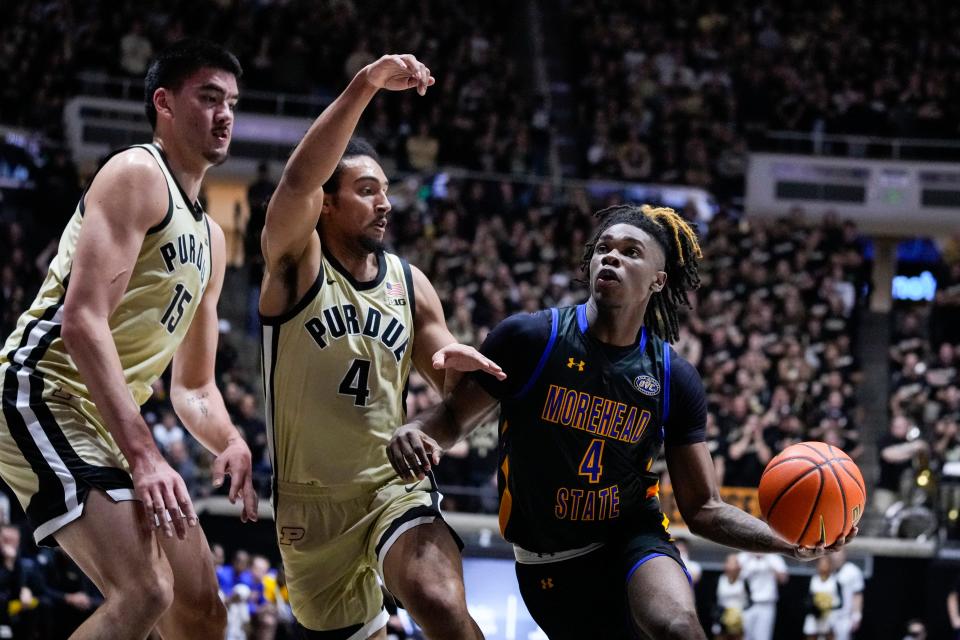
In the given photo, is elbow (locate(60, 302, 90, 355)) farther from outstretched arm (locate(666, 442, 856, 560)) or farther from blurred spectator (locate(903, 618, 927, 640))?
blurred spectator (locate(903, 618, 927, 640))

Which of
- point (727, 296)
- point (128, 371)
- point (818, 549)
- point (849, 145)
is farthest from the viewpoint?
point (849, 145)

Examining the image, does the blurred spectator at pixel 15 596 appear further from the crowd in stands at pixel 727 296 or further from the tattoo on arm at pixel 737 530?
the tattoo on arm at pixel 737 530

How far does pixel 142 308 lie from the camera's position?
15.2 feet

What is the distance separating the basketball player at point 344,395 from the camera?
495 centimetres

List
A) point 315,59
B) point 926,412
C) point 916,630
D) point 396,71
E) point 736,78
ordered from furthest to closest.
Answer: point 736,78, point 315,59, point 926,412, point 916,630, point 396,71

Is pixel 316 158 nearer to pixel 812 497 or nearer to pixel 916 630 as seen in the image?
pixel 812 497

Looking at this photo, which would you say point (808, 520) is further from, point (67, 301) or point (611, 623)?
point (67, 301)

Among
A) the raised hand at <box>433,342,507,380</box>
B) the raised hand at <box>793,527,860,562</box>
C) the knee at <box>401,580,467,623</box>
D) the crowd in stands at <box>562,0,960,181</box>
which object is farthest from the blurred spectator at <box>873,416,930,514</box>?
the raised hand at <box>433,342,507,380</box>

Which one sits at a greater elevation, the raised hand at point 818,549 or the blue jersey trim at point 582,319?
the blue jersey trim at point 582,319

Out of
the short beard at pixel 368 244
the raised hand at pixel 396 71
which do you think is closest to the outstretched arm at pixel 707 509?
the short beard at pixel 368 244

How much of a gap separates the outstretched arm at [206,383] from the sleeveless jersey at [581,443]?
106 cm

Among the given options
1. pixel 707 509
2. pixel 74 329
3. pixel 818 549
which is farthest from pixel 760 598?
pixel 74 329

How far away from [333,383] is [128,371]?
2.68 ft

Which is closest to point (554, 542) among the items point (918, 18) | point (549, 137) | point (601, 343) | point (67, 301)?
point (601, 343)
